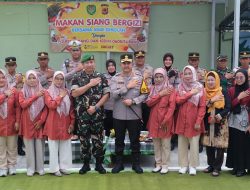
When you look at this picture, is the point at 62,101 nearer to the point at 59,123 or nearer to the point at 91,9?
the point at 59,123

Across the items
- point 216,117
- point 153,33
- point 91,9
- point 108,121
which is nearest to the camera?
point 216,117

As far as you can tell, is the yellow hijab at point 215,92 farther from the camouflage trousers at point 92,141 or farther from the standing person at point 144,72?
the camouflage trousers at point 92,141

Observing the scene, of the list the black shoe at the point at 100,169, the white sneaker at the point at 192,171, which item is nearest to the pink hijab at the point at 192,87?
the white sneaker at the point at 192,171

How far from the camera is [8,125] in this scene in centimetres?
531

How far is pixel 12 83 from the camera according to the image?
5.90m

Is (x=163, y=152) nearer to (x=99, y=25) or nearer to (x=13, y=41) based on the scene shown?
Result: (x=99, y=25)

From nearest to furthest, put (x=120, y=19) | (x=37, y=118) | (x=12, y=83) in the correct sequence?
(x=37, y=118) → (x=12, y=83) → (x=120, y=19)

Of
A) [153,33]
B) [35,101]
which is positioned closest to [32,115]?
[35,101]

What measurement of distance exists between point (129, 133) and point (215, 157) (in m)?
1.20

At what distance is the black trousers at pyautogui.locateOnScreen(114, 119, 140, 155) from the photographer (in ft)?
17.9

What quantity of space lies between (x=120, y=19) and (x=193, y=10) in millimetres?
1545

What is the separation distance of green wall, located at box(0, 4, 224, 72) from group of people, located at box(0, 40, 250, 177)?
330 cm

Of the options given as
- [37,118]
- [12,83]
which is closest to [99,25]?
[12,83]

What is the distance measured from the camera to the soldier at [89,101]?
5.25 m
